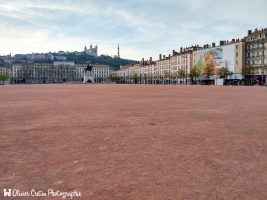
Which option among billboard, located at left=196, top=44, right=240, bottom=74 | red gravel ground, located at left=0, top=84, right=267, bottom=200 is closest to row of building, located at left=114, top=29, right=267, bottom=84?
billboard, located at left=196, top=44, right=240, bottom=74

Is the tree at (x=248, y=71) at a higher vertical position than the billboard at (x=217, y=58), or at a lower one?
lower

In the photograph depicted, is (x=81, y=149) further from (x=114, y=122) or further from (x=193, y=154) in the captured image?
(x=114, y=122)

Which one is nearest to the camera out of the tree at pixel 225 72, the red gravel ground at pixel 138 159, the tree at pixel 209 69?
the red gravel ground at pixel 138 159

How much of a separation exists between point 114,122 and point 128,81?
591 feet

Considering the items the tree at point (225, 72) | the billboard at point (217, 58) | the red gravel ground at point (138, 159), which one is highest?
the billboard at point (217, 58)

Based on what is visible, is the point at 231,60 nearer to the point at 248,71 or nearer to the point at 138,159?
the point at 248,71

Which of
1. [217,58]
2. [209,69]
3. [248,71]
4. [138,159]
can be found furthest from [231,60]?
[138,159]

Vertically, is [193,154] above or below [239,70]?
below

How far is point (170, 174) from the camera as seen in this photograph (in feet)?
16.3

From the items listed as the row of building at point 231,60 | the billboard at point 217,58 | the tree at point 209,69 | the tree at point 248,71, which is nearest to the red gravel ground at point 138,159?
the tree at point 248,71

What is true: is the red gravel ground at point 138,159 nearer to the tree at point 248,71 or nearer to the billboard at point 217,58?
the tree at point 248,71

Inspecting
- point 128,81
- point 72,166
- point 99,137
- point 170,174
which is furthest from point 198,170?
point 128,81

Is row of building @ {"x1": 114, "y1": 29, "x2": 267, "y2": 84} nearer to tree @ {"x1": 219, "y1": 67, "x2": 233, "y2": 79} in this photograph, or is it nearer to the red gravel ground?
tree @ {"x1": 219, "y1": 67, "x2": 233, "y2": 79}

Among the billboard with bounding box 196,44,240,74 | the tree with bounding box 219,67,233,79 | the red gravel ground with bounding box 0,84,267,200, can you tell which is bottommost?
the red gravel ground with bounding box 0,84,267,200
